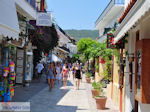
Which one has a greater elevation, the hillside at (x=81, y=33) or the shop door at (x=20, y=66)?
the hillside at (x=81, y=33)

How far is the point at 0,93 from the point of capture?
8562 mm

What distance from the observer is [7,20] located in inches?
309

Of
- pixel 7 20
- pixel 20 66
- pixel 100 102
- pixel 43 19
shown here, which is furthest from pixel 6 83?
pixel 20 66

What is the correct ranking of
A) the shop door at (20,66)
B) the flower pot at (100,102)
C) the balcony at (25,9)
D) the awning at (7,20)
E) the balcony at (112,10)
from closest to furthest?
1. the awning at (7,20)
2. the flower pot at (100,102)
3. the balcony at (25,9)
4. the shop door at (20,66)
5. the balcony at (112,10)

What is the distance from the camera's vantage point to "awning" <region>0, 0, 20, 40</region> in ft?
24.0

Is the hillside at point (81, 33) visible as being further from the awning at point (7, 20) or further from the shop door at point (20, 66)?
the awning at point (7, 20)

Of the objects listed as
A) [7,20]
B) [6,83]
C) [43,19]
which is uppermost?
[43,19]

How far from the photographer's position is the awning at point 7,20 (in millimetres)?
7303

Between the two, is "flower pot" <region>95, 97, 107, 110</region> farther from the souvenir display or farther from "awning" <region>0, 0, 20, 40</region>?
"awning" <region>0, 0, 20, 40</region>

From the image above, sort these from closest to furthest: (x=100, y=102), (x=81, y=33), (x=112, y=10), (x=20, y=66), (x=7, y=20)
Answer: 1. (x=7, y=20)
2. (x=100, y=102)
3. (x=20, y=66)
4. (x=112, y=10)
5. (x=81, y=33)

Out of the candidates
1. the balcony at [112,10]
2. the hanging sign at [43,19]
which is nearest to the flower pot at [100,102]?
the hanging sign at [43,19]

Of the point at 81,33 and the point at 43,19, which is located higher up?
the point at 81,33

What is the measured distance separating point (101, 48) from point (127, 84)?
36.8 feet

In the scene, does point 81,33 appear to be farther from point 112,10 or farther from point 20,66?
point 20,66
